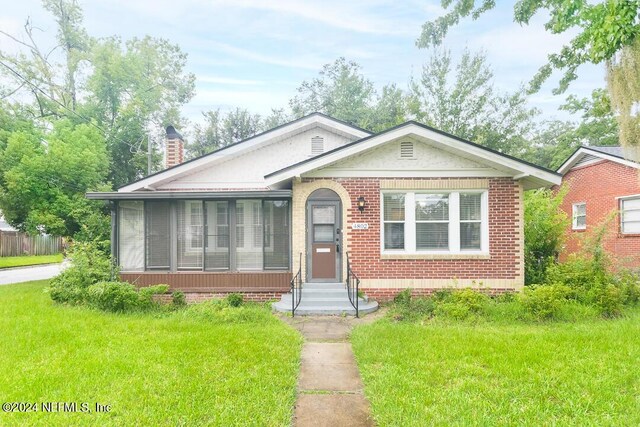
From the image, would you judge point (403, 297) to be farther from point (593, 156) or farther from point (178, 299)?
point (593, 156)

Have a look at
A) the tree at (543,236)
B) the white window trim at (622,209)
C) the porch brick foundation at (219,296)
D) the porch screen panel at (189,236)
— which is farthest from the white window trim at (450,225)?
the white window trim at (622,209)

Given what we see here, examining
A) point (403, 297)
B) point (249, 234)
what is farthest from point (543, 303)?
point (249, 234)

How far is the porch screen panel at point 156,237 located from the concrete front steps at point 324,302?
3.55 metres

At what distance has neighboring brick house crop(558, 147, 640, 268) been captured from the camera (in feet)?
41.7

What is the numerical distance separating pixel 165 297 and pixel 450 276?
24.3ft

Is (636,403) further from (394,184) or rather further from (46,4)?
(46,4)

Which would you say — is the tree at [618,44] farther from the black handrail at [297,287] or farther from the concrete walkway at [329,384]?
the black handrail at [297,287]

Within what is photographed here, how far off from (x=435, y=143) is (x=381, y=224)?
241cm

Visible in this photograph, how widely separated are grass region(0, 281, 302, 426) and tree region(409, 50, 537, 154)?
79.8 ft

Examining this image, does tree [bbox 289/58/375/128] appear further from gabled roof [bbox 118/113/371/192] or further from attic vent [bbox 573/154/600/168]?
gabled roof [bbox 118/113/371/192]

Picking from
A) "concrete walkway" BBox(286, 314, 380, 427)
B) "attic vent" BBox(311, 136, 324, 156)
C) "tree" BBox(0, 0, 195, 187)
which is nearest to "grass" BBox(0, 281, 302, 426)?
"concrete walkway" BBox(286, 314, 380, 427)

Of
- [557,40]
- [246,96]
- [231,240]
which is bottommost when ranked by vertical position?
[231,240]

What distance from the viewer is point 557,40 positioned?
9.95 meters

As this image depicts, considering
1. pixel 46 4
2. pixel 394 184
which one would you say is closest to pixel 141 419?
pixel 394 184
